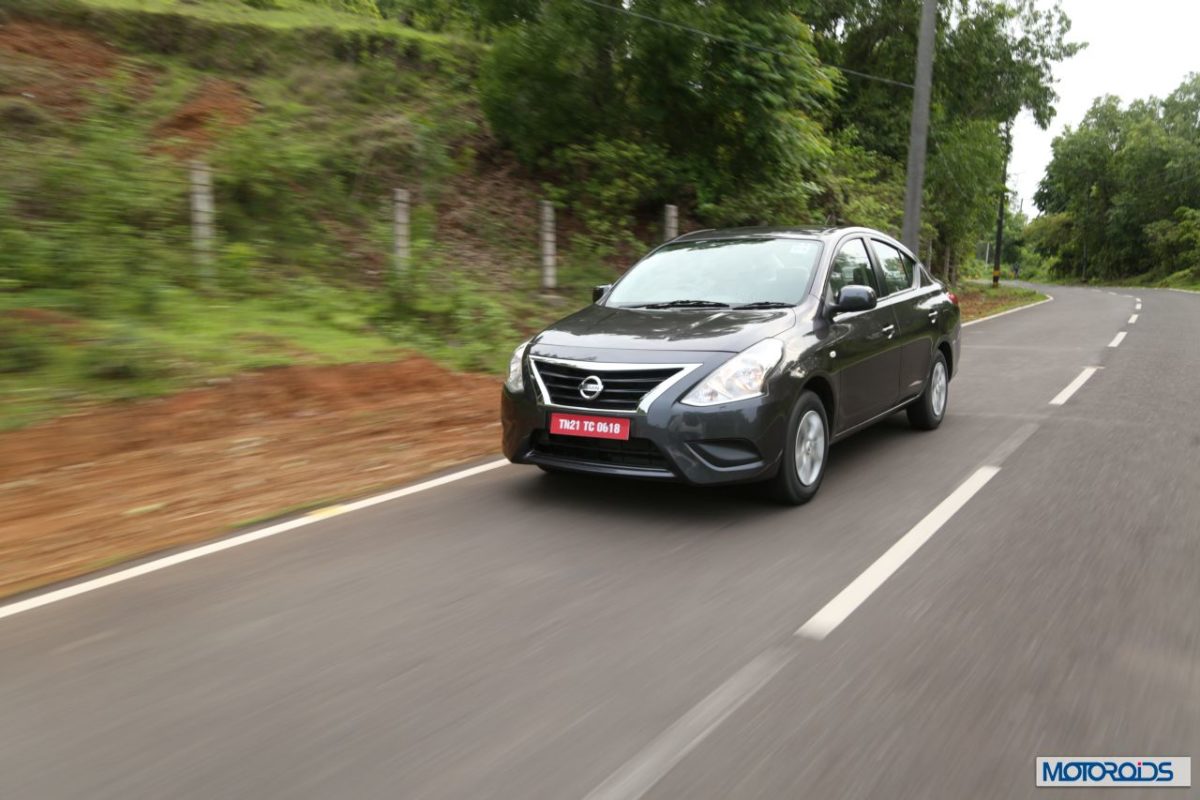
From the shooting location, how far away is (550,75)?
18047 mm

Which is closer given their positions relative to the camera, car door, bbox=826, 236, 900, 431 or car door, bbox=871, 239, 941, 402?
car door, bbox=826, 236, 900, 431

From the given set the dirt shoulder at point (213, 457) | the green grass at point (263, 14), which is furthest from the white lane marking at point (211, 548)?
the green grass at point (263, 14)

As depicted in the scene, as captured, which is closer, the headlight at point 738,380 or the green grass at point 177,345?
the headlight at point 738,380

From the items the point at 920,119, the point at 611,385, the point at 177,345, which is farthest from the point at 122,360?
the point at 920,119

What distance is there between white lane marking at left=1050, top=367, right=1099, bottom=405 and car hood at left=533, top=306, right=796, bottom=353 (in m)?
5.20

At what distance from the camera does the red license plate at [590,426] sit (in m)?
5.29

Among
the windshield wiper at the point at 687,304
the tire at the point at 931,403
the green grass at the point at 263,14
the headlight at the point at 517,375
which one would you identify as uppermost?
the green grass at the point at 263,14

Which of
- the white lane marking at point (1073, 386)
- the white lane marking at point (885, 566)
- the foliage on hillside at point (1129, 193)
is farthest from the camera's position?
the foliage on hillside at point (1129, 193)

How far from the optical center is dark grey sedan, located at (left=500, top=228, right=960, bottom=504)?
17.3 feet

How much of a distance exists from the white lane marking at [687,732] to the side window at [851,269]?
3.40m

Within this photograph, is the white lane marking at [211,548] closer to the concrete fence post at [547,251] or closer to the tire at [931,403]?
the tire at [931,403]

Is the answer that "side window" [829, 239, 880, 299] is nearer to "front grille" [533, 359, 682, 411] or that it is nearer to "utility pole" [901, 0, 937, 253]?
"front grille" [533, 359, 682, 411]

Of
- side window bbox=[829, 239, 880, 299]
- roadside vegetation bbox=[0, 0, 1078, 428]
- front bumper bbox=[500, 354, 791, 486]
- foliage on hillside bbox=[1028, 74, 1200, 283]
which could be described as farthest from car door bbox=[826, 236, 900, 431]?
foliage on hillside bbox=[1028, 74, 1200, 283]

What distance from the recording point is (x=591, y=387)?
5.41 m
